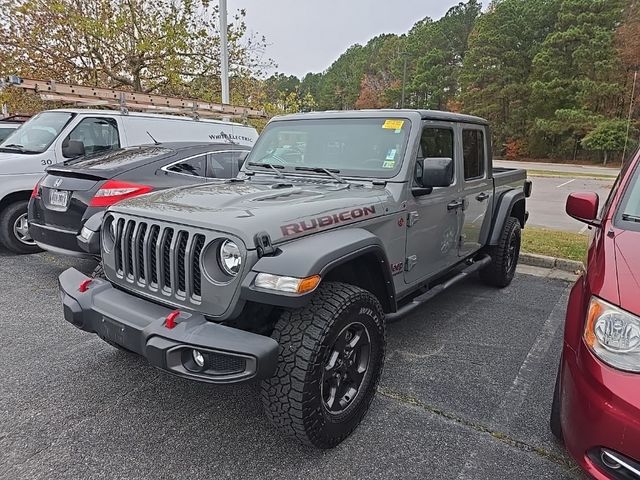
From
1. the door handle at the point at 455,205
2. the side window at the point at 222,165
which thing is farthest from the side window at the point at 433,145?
the side window at the point at 222,165

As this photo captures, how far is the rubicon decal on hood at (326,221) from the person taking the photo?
2.26m

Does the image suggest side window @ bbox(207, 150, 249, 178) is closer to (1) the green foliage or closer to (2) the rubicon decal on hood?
(2) the rubicon decal on hood

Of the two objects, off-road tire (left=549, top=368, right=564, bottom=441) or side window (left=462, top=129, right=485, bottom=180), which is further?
side window (left=462, top=129, right=485, bottom=180)

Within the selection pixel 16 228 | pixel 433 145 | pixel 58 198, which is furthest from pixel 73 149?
pixel 433 145

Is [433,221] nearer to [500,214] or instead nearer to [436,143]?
[436,143]

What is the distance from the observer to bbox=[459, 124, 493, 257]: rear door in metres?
4.02

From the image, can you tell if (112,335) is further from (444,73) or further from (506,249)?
(444,73)

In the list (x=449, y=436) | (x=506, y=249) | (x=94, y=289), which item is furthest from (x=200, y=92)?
(x=449, y=436)

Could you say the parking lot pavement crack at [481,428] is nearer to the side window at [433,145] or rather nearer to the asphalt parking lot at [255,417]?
the asphalt parking lot at [255,417]

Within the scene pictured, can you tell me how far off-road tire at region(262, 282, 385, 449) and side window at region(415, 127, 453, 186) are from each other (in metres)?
1.29

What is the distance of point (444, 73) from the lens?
176 feet

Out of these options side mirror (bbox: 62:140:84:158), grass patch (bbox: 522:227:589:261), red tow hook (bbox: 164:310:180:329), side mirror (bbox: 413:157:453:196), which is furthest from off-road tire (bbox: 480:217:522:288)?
side mirror (bbox: 62:140:84:158)

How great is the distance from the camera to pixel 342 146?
3377 mm

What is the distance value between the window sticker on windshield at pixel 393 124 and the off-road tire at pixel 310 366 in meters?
1.45
